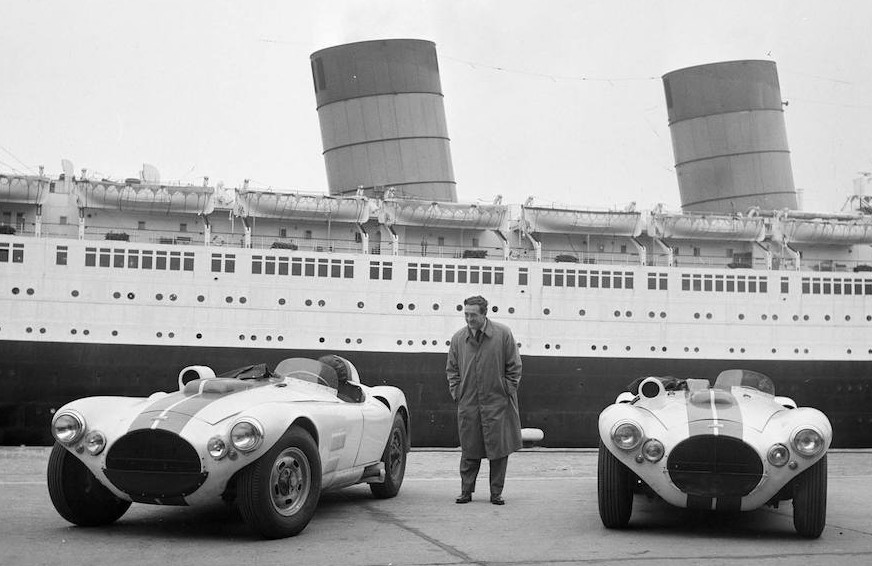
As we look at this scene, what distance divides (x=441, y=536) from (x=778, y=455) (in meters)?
2.11

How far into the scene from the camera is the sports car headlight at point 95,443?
631 cm

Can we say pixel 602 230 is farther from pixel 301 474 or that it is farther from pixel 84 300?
pixel 301 474

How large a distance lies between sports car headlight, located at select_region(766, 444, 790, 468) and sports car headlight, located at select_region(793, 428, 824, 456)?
0.23ft

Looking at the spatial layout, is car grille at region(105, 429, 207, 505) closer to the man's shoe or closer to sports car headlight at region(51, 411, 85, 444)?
sports car headlight at region(51, 411, 85, 444)

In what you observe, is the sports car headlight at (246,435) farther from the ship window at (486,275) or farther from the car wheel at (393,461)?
the ship window at (486,275)

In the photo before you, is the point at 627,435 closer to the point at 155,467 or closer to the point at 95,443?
the point at 155,467

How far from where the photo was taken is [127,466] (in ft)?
20.4

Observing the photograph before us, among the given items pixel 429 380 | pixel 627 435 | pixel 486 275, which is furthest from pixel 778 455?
pixel 486 275

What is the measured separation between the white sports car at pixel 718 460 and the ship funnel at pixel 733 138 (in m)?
27.4

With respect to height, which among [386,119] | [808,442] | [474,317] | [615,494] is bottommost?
[615,494]

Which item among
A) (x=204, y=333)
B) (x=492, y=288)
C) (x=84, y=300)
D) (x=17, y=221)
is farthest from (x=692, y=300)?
(x=17, y=221)

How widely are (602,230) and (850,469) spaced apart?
14731mm

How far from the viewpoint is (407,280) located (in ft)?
87.3

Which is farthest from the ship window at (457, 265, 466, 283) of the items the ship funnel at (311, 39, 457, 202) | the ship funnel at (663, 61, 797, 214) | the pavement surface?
the pavement surface
